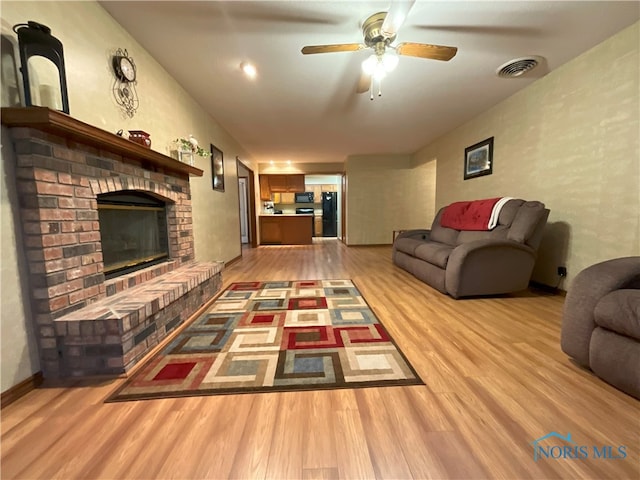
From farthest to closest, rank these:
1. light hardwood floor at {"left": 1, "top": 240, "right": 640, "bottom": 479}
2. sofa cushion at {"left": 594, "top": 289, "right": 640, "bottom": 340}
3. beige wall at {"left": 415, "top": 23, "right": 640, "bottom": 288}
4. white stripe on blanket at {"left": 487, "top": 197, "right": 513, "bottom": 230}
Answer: white stripe on blanket at {"left": 487, "top": 197, "right": 513, "bottom": 230} < beige wall at {"left": 415, "top": 23, "right": 640, "bottom": 288} < sofa cushion at {"left": 594, "top": 289, "right": 640, "bottom": 340} < light hardwood floor at {"left": 1, "top": 240, "right": 640, "bottom": 479}

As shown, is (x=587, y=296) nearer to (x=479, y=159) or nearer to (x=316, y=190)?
(x=479, y=159)

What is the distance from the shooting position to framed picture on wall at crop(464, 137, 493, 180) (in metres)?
3.41

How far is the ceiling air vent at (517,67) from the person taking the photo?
2.26m

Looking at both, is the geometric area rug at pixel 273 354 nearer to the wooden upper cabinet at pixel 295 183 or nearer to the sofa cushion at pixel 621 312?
the sofa cushion at pixel 621 312

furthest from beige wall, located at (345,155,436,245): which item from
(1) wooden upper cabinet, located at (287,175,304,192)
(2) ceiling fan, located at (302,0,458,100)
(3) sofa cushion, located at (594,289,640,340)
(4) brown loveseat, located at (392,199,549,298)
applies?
(3) sofa cushion, located at (594,289,640,340)

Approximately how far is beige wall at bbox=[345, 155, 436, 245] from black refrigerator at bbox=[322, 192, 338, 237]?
2.73 meters

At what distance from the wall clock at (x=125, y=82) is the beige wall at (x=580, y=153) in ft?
12.3

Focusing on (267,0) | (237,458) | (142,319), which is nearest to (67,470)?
(237,458)

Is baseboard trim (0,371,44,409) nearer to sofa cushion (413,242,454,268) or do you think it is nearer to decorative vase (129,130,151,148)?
decorative vase (129,130,151,148)

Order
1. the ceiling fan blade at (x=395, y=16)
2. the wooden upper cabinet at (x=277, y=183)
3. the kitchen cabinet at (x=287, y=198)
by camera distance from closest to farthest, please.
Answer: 1. the ceiling fan blade at (x=395, y=16)
2. the wooden upper cabinet at (x=277, y=183)
3. the kitchen cabinet at (x=287, y=198)

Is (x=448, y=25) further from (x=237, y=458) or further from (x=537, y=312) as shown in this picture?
(x=237, y=458)

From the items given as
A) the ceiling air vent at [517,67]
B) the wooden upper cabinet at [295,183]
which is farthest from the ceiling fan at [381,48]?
the wooden upper cabinet at [295,183]

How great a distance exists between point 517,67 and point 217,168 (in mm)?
3667

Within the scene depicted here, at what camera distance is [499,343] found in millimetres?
1587
